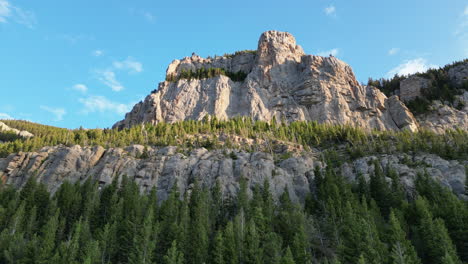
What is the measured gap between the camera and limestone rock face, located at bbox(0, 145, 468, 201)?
78.2 m

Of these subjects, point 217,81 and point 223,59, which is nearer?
point 217,81

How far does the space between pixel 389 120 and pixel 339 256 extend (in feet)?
362

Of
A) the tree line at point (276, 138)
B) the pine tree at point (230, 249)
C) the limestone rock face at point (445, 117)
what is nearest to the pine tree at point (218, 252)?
the pine tree at point (230, 249)

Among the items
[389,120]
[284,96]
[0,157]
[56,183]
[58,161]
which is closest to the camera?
[56,183]

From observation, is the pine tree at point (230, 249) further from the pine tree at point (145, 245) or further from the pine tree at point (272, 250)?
the pine tree at point (145, 245)

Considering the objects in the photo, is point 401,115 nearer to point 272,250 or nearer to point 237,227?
point 237,227

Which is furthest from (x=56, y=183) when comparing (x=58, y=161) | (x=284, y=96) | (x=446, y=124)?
(x=446, y=124)

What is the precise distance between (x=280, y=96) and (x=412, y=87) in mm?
66965

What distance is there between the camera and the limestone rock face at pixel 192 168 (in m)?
78.2

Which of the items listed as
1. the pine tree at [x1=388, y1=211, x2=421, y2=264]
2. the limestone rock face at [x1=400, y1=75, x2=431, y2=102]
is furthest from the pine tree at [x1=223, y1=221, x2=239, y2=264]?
the limestone rock face at [x1=400, y1=75, x2=431, y2=102]

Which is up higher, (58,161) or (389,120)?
(389,120)

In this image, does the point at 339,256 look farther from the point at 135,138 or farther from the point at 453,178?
the point at 135,138

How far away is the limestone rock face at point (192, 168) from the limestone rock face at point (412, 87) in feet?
264

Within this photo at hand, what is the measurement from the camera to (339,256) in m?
45.9
